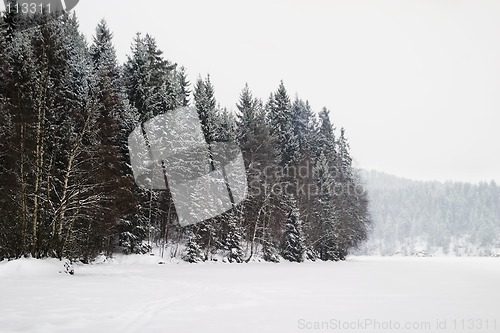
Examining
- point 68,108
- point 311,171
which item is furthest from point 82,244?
point 311,171

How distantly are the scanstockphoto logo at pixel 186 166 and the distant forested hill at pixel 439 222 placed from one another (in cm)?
12475

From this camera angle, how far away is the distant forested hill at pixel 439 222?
511 feet

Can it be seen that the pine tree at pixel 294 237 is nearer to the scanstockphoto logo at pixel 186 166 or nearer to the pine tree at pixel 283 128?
the scanstockphoto logo at pixel 186 166

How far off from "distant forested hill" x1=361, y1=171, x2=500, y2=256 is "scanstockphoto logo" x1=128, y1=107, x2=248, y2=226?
124747mm

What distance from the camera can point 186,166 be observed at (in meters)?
31.8

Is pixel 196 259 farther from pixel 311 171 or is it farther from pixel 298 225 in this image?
pixel 311 171

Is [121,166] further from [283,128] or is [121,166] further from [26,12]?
[26,12]

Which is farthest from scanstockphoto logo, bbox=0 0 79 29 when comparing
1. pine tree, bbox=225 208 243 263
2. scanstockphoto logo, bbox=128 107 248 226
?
pine tree, bbox=225 208 243 263

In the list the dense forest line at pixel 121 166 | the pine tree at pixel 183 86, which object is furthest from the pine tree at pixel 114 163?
the pine tree at pixel 183 86

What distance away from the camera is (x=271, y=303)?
9.97m

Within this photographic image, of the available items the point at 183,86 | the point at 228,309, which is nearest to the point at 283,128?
the point at 183,86

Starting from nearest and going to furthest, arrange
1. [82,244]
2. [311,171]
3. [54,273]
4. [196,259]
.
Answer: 1. [54,273]
2. [82,244]
3. [196,259]
4. [311,171]

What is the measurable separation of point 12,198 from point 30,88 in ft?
16.3

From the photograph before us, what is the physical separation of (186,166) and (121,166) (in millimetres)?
7451
